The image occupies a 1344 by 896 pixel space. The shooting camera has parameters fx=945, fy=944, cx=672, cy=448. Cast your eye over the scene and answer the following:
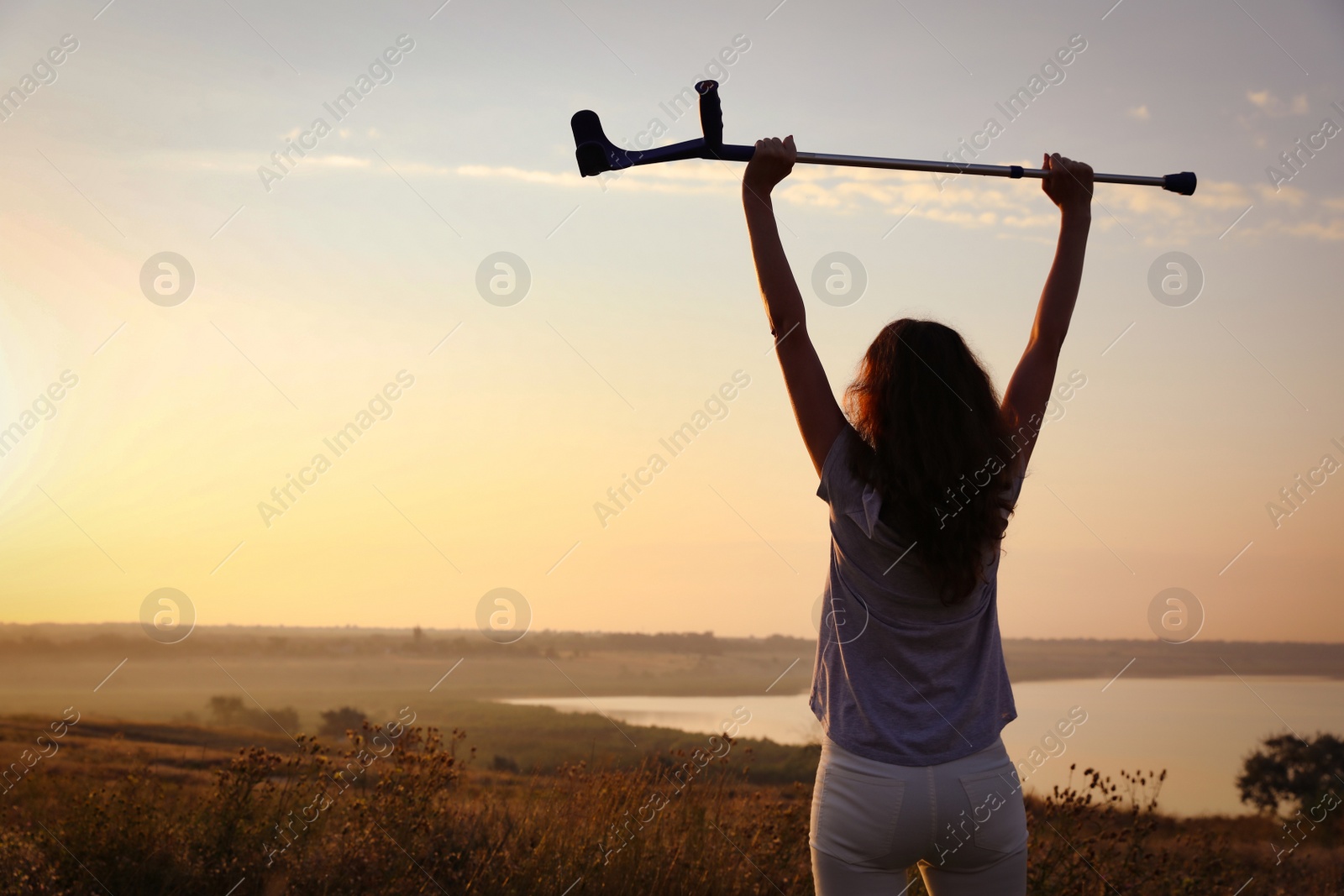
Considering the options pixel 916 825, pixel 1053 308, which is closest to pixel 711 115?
pixel 1053 308

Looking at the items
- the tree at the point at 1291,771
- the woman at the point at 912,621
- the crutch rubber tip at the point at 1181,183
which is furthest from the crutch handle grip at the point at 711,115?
the tree at the point at 1291,771

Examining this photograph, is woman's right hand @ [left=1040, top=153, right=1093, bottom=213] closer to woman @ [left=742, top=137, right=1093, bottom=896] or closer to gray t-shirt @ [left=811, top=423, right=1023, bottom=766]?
woman @ [left=742, top=137, right=1093, bottom=896]

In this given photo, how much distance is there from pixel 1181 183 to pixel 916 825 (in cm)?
214

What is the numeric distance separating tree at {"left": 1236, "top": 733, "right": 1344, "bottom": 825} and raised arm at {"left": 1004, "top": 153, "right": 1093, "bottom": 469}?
37.6 feet

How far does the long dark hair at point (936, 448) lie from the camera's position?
189 centimetres

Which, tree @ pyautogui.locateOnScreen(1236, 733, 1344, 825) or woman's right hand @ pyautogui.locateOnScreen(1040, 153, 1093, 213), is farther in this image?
tree @ pyautogui.locateOnScreen(1236, 733, 1344, 825)

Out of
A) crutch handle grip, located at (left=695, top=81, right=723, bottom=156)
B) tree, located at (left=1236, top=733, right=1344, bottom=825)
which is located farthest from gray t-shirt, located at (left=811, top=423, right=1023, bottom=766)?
tree, located at (left=1236, top=733, right=1344, bottom=825)

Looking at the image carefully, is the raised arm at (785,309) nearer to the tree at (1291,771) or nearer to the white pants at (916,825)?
the white pants at (916,825)

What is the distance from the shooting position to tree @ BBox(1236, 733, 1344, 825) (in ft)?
38.7

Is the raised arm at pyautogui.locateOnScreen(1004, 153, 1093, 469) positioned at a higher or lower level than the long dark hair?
higher

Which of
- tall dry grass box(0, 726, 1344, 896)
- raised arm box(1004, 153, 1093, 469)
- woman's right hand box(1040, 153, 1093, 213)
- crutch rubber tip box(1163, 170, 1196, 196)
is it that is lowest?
tall dry grass box(0, 726, 1344, 896)

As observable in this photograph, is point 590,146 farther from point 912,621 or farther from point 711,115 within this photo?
point 912,621

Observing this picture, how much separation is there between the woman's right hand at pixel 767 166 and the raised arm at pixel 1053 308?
2.50 feet

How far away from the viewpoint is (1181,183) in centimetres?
286
